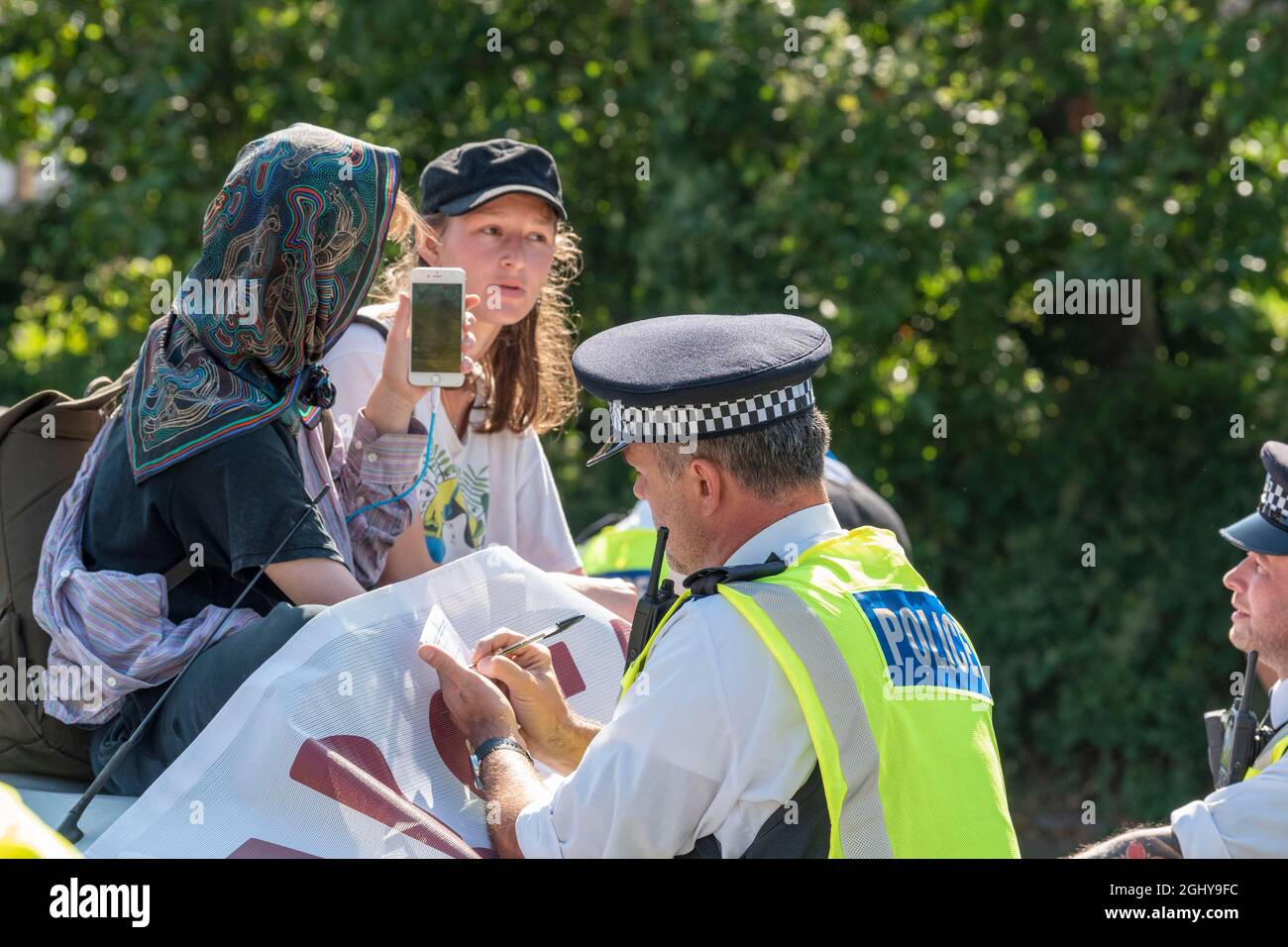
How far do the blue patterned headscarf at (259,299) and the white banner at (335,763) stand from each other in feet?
1.43

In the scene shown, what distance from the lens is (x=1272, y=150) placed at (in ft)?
23.5

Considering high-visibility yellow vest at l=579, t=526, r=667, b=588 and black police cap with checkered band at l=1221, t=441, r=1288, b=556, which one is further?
high-visibility yellow vest at l=579, t=526, r=667, b=588

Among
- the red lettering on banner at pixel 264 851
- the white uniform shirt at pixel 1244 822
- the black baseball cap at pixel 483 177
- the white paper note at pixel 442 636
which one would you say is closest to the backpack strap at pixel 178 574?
the white paper note at pixel 442 636

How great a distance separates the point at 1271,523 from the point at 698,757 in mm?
1697

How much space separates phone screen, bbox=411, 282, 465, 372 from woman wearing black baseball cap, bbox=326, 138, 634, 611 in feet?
1.50

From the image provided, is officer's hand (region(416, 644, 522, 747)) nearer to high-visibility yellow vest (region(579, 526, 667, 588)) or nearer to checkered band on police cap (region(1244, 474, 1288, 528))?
checkered band on police cap (region(1244, 474, 1288, 528))

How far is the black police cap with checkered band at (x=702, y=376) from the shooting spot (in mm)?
2551

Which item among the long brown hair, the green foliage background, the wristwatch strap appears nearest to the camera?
the wristwatch strap

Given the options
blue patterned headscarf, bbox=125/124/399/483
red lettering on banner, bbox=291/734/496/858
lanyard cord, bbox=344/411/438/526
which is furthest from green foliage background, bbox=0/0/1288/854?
red lettering on banner, bbox=291/734/496/858

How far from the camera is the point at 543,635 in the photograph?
295 cm

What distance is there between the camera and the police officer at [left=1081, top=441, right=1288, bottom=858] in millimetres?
2969

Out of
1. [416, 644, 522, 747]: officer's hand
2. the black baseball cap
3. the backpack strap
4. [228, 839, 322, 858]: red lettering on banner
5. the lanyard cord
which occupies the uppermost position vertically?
the black baseball cap

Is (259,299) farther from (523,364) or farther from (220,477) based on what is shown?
(523,364)

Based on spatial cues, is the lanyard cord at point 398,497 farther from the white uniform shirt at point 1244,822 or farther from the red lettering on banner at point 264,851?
the white uniform shirt at point 1244,822
